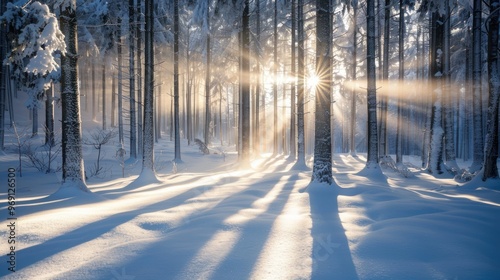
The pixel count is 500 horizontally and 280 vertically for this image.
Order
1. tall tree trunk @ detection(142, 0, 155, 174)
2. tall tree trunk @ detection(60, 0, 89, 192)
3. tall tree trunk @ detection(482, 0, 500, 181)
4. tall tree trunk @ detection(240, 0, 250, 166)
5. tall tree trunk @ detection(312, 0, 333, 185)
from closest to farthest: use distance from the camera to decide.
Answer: tall tree trunk @ detection(60, 0, 89, 192), tall tree trunk @ detection(312, 0, 333, 185), tall tree trunk @ detection(482, 0, 500, 181), tall tree trunk @ detection(142, 0, 155, 174), tall tree trunk @ detection(240, 0, 250, 166)

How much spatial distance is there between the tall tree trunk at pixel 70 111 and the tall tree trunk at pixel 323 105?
5881 millimetres

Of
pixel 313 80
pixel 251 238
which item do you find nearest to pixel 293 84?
pixel 313 80

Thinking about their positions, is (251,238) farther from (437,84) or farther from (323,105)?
(437,84)

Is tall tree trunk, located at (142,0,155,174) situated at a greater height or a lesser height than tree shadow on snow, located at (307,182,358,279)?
greater

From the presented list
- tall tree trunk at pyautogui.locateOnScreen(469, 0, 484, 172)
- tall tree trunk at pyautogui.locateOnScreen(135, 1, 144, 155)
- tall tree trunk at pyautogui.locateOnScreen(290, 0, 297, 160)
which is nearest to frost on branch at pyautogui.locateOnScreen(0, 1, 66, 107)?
tall tree trunk at pyautogui.locateOnScreen(135, 1, 144, 155)

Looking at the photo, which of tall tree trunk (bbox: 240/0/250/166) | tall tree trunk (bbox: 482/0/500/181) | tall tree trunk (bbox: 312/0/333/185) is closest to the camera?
tall tree trunk (bbox: 312/0/333/185)

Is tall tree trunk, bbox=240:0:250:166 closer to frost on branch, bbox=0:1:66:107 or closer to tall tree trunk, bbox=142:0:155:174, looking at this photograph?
tall tree trunk, bbox=142:0:155:174

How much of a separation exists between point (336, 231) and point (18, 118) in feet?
117

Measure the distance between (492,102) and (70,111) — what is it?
12.1m

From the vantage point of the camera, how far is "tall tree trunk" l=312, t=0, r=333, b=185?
6715 millimetres

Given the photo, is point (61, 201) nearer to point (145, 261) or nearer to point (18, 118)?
point (145, 261)

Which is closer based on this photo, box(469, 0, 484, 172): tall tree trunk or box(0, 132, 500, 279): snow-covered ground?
box(0, 132, 500, 279): snow-covered ground

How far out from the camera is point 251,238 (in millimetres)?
3459

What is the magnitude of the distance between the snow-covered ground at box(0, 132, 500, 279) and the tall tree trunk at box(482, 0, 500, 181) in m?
4.11
